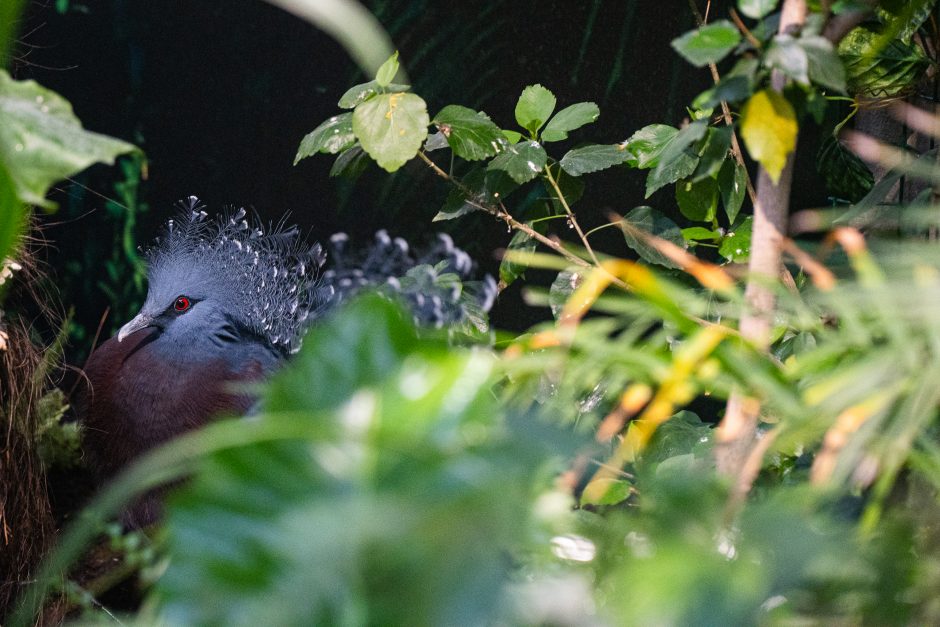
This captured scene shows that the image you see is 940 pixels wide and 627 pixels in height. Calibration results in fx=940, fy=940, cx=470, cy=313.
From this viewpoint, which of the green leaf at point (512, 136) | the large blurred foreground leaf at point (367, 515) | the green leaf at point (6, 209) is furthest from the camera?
the green leaf at point (512, 136)

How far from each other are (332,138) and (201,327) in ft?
2.96

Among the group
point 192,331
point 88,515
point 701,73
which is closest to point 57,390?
Answer: point 192,331

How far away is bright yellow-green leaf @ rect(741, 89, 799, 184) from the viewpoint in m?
0.71

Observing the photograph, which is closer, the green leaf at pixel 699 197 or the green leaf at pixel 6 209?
the green leaf at pixel 6 209

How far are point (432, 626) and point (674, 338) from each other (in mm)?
875

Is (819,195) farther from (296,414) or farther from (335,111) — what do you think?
(296,414)

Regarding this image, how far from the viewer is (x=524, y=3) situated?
→ 7.68 feet

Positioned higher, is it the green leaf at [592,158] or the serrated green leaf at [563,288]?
the green leaf at [592,158]

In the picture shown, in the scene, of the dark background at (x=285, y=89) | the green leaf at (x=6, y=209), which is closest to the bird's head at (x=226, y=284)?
the dark background at (x=285, y=89)

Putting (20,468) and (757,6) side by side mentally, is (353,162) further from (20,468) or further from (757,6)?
(20,468)

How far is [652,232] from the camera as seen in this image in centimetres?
130

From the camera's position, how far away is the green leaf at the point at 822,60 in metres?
0.71

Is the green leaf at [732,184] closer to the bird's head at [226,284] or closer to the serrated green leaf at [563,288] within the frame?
the serrated green leaf at [563,288]

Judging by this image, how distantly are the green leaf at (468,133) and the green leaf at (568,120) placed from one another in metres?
0.07
